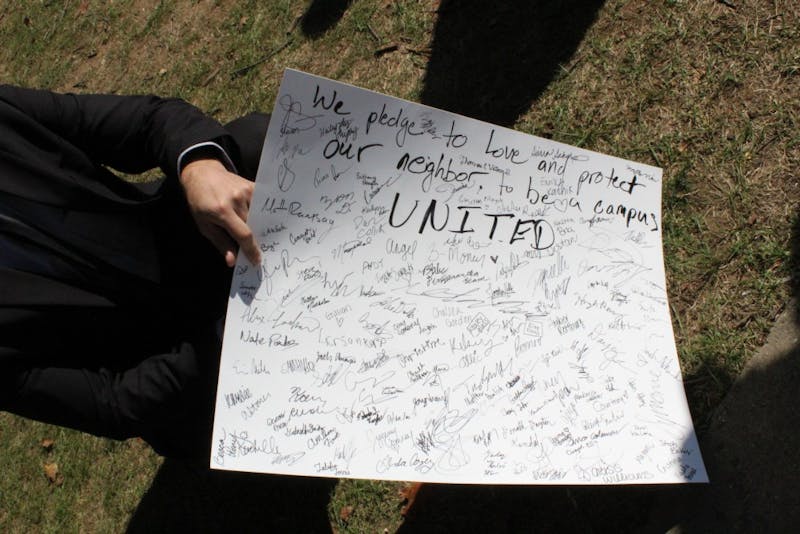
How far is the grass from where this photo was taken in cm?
231

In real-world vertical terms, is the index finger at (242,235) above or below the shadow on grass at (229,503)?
above

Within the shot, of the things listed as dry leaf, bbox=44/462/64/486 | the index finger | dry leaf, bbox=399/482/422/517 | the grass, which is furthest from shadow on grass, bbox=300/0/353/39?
dry leaf, bbox=44/462/64/486

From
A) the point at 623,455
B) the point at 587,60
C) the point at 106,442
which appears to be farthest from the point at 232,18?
the point at 623,455

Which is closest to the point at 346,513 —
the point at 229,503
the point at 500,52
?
the point at 229,503

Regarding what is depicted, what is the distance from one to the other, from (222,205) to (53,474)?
8.44 feet

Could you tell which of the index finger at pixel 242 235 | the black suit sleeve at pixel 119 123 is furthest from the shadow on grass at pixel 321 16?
the index finger at pixel 242 235

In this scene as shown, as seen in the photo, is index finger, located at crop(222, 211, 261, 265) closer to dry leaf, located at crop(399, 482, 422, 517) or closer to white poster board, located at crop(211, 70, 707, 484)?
white poster board, located at crop(211, 70, 707, 484)

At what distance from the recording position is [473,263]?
164 centimetres

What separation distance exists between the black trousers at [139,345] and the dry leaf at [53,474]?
5.24 ft

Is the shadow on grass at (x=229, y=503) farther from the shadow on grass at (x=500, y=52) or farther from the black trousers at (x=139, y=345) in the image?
the shadow on grass at (x=500, y=52)

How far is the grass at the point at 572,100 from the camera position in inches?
90.8

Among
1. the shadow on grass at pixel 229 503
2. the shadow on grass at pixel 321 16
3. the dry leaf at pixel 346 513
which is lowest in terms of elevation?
the shadow on grass at pixel 229 503

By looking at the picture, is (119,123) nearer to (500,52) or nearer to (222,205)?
(222,205)

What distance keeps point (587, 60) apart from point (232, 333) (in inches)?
81.4
